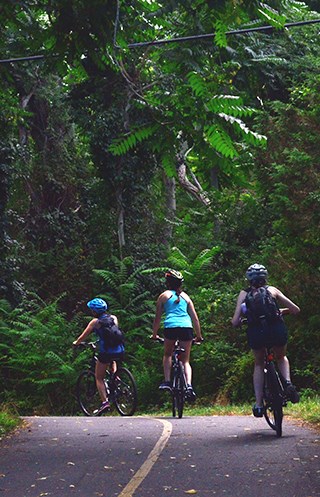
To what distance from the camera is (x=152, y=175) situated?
1245 inches

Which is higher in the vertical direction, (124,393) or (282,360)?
(282,360)

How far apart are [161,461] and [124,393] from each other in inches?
306

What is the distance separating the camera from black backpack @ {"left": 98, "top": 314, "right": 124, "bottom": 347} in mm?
15898

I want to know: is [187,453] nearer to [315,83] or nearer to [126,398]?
[126,398]

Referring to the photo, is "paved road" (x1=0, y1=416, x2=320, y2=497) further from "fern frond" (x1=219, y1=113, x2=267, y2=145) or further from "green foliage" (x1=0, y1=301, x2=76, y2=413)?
"green foliage" (x1=0, y1=301, x2=76, y2=413)

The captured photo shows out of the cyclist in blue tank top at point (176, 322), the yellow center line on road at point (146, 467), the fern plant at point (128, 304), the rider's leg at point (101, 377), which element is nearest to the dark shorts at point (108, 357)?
the rider's leg at point (101, 377)

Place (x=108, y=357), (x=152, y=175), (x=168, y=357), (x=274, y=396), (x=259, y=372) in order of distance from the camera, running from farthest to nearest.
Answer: (x=152, y=175)
(x=108, y=357)
(x=168, y=357)
(x=259, y=372)
(x=274, y=396)

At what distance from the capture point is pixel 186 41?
10.8m

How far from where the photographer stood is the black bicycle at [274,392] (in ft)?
34.9

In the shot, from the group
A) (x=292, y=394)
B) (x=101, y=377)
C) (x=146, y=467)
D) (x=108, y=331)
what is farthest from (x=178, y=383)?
(x=146, y=467)

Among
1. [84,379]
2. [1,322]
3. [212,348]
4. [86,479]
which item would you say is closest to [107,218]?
[1,322]

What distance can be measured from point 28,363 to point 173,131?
558 inches

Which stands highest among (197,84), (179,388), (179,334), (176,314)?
(197,84)

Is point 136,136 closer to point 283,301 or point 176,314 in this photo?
point 283,301
